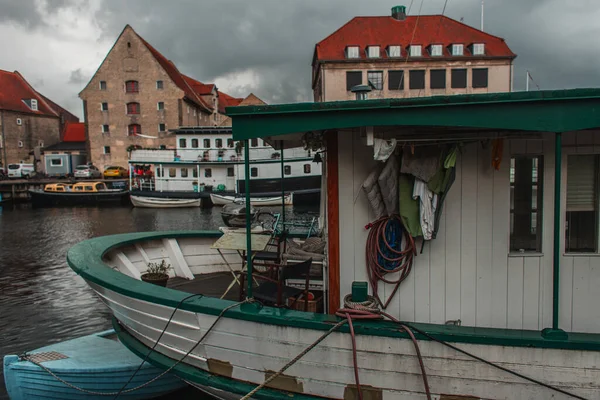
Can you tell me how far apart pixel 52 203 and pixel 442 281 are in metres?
40.9

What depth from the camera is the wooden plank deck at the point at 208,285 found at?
710 centimetres

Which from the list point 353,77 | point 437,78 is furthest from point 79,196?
point 437,78

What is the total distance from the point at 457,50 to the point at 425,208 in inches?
1741

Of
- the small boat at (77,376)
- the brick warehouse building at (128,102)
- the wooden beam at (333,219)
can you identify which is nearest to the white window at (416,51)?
the brick warehouse building at (128,102)

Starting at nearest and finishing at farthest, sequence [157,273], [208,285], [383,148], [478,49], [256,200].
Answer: [383,148], [157,273], [208,285], [256,200], [478,49]

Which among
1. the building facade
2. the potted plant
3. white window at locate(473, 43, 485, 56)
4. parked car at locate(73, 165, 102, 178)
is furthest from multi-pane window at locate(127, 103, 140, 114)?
the potted plant

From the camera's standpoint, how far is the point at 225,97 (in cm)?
7562

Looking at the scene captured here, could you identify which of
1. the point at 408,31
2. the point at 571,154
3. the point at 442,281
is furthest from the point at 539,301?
the point at 408,31

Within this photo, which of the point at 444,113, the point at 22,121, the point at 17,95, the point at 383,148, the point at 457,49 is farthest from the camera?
the point at 17,95

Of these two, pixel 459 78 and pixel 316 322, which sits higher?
pixel 459 78

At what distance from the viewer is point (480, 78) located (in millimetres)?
43938

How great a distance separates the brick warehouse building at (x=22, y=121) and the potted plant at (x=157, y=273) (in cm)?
5678

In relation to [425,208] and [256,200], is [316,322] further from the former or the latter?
[256,200]

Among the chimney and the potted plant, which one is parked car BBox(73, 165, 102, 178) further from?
the potted plant
